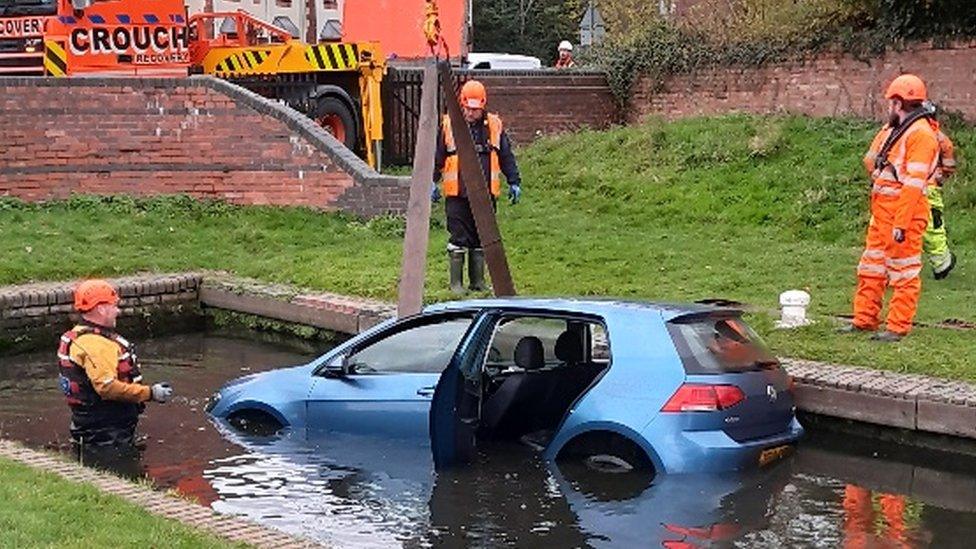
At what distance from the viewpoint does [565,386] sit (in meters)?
8.16

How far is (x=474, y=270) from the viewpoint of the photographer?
12.8 m

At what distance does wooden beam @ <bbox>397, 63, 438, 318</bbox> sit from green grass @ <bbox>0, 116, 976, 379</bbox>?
7.25 feet

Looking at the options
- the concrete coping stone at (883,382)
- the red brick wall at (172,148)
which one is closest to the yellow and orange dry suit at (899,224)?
the concrete coping stone at (883,382)

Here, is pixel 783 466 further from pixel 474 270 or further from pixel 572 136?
pixel 572 136

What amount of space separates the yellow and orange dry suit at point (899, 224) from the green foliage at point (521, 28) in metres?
42.0

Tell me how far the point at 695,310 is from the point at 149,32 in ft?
44.7

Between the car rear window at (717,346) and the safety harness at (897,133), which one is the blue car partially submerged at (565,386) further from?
the safety harness at (897,133)

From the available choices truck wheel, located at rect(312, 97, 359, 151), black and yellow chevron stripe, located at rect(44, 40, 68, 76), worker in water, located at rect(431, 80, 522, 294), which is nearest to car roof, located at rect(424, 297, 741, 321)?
worker in water, located at rect(431, 80, 522, 294)

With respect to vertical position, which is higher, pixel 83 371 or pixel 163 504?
→ pixel 83 371

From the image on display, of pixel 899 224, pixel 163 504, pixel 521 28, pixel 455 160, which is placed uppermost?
pixel 521 28

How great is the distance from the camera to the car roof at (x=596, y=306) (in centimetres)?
769

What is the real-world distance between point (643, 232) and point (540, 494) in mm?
8796

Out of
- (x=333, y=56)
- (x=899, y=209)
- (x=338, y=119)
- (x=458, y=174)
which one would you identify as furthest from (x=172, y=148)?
(x=899, y=209)

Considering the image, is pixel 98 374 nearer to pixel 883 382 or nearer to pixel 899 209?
pixel 883 382
